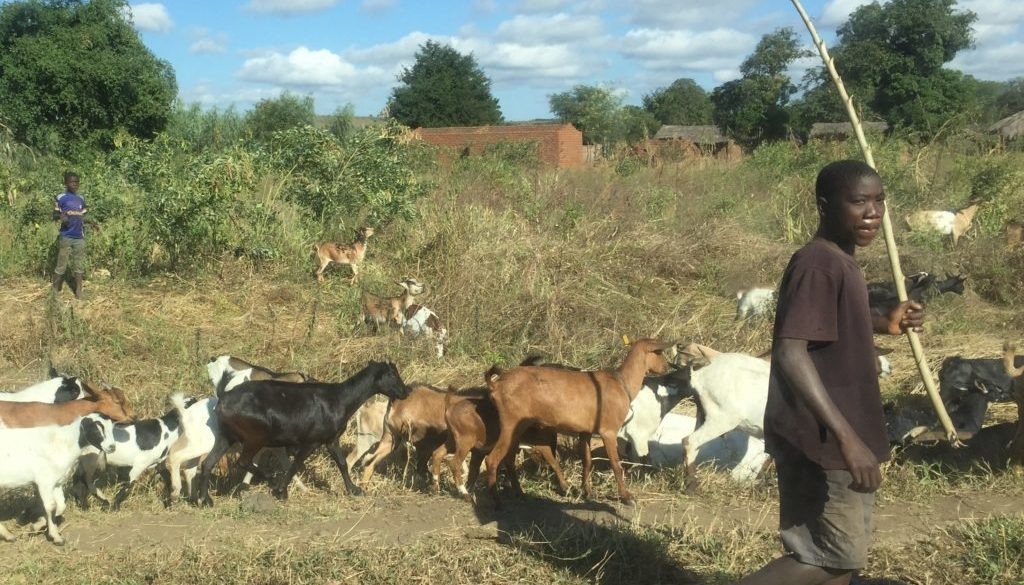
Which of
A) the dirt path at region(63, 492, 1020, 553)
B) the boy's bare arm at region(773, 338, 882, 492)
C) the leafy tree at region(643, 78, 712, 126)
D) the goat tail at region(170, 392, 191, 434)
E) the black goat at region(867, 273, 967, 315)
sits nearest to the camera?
the boy's bare arm at region(773, 338, 882, 492)

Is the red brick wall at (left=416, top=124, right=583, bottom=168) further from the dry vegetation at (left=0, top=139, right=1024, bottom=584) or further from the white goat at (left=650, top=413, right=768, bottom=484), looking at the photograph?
the white goat at (left=650, top=413, right=768, bottom=484)

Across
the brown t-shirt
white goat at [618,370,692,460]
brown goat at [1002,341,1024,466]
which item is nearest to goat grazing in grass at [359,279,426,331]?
white goat at [618,370,692,460]

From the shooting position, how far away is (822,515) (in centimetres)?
325

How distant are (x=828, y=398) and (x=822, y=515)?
44 centimetres

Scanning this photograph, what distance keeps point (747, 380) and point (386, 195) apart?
718 cm

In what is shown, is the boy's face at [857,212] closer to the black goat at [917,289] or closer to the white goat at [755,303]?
the black goat at [917,289]

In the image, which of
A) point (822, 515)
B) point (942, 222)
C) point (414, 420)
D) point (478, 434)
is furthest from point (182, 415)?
point (942, 222)

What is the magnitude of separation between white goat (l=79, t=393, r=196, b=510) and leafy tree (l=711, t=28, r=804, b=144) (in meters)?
24.0

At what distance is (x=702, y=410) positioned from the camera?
6.54 metres

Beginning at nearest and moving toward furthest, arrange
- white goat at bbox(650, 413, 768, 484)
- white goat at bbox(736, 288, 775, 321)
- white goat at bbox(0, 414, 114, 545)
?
white goat at bbox(0, 414, 114, 545) → white goat at bbox(650, 413, 768, 484) → white goat at bbox(736, 288, 775, 321)

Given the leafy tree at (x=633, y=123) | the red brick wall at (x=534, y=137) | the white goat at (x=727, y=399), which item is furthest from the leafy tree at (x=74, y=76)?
the leafy tree at (x=633, y=123)

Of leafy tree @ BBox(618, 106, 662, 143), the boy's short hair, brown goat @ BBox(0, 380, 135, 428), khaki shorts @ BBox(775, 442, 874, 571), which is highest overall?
leafy tree @ BBox(618, 106, 662, 143)

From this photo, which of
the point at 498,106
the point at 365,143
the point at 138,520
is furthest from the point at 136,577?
the point at 498,106

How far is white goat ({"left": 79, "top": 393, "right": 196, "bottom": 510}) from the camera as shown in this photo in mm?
6105
